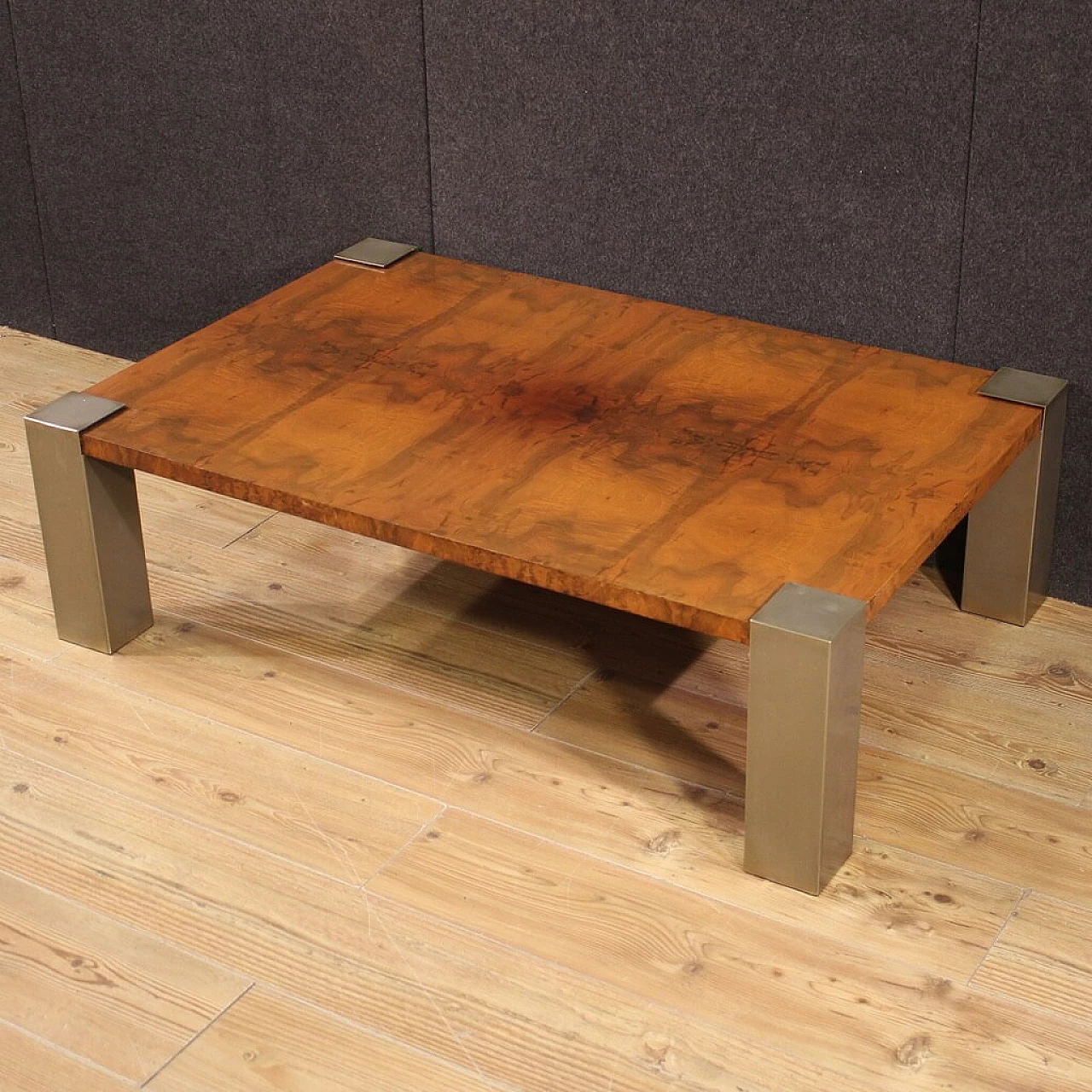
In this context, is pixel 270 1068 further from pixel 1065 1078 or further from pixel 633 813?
pixel 1065 1078

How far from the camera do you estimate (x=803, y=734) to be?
1.75m

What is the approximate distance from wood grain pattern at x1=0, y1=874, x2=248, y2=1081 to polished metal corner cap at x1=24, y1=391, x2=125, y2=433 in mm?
→ 613

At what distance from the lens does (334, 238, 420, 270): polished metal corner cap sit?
2.57 m

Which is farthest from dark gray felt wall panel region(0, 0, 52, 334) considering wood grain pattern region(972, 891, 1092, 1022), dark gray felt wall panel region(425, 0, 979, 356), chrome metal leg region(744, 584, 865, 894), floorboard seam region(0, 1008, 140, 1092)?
wood grain pattern region(972, 891, 1092, 1022)

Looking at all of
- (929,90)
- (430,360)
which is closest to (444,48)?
(430,360)

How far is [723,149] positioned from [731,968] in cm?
116

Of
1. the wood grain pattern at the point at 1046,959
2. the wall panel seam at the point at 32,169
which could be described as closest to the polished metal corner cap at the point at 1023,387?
the wood grain pattern at the point at 1046,959

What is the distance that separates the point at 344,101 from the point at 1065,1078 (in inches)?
71.0

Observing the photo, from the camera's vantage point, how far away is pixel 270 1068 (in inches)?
64.1

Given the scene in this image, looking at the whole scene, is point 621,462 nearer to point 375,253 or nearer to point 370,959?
point 370,959

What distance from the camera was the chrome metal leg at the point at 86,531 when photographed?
7.01 feet

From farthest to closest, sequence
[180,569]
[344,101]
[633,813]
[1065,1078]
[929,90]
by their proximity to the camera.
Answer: [344,101]
[180,569]
[929,90]
[633,813]
[1065,1078]

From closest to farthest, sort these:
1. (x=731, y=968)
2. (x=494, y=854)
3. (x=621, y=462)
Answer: (x=731, y=968)
(x=494, y=854)
(x=621, y=462)

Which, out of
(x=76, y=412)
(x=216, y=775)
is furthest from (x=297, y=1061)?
(x=76, y=412)
